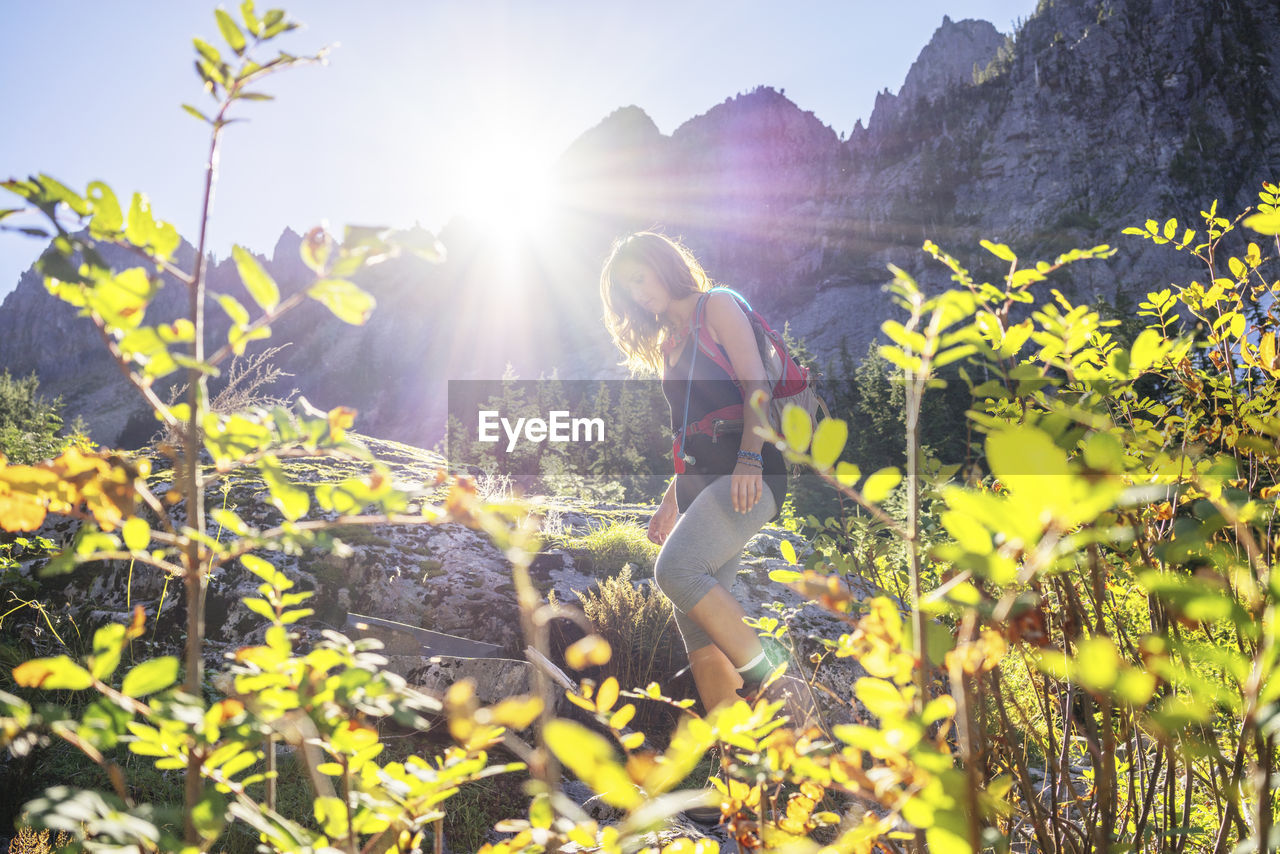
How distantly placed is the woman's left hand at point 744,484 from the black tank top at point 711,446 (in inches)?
3.5

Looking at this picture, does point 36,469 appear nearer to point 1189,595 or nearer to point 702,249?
point 1189,595

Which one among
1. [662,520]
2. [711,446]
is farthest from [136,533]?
[662,520]

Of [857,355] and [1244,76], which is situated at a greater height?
[1244,76]

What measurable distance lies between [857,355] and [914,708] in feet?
157

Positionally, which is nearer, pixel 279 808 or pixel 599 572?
pixel 279 808

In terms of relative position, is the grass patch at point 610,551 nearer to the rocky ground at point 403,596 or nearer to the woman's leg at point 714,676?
the rocky ground at point 403,596

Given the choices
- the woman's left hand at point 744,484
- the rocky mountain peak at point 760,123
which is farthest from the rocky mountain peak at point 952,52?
the woman's left hand at point 744,484

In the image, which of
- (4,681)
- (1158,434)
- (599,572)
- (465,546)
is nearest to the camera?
(1158,434)

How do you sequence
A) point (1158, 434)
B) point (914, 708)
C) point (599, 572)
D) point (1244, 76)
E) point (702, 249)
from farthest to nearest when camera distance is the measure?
1. point (702, 249)
2. point (1244, 76)
3. point (599, 572)
4. point (1158, 434)
5. point (914, 708)

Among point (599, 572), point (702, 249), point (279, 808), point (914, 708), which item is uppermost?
point (702, 249)

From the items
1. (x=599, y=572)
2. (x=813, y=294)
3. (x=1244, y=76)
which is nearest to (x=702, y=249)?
(x=813, y=294)

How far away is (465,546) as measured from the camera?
357 centimetres

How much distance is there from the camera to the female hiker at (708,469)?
1975 millimetres

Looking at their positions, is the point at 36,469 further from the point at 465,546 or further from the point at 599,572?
the point at 599,572
